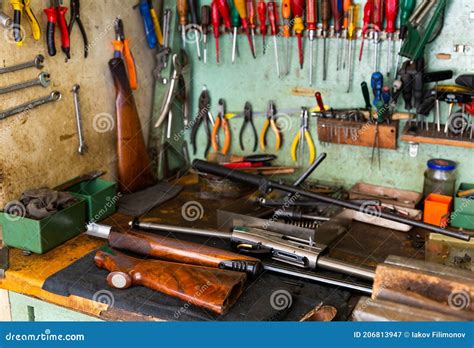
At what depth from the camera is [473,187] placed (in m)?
2.55

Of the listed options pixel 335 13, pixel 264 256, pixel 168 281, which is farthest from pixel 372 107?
pixel 168 281

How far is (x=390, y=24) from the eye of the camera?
2477 millimetres

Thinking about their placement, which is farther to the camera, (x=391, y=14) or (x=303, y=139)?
(x=303, y=139)

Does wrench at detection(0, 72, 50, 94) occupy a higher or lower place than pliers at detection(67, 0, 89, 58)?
lower

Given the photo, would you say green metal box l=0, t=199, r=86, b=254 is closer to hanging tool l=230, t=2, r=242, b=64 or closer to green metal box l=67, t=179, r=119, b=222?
green metal box l=67, t=179, r=119, b=222

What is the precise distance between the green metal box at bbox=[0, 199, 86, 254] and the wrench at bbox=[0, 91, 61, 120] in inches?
13.8

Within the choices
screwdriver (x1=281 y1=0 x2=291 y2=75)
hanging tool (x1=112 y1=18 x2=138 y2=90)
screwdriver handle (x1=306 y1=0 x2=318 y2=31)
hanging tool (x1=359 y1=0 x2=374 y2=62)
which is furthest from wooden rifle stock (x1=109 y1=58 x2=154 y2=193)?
hanging tool (x1=359 y1=0 x2=374 y2=62)

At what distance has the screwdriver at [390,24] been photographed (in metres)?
2.44

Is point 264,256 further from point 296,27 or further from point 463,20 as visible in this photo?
point 463,20

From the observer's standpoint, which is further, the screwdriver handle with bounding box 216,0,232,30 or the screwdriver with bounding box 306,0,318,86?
the screwdriver handle with bounding box 216,0,232,30

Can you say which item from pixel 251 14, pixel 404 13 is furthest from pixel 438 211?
pixel 251 14

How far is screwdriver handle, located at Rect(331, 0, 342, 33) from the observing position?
8.32ft

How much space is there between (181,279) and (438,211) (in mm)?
1099

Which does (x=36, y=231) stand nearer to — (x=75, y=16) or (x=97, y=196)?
(x=97, y=196)
